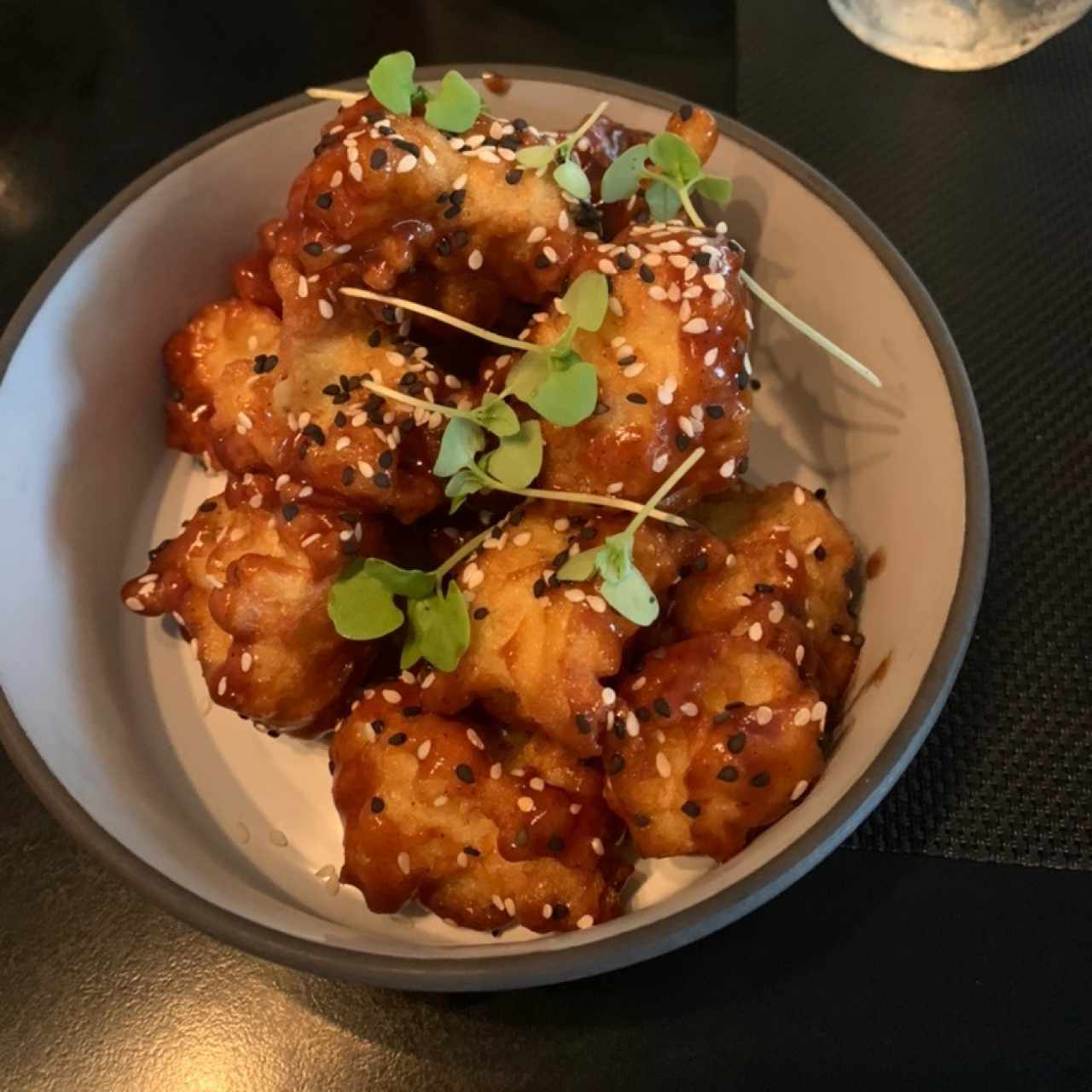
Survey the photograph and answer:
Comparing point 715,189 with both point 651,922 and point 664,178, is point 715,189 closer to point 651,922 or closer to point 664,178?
point 664,178

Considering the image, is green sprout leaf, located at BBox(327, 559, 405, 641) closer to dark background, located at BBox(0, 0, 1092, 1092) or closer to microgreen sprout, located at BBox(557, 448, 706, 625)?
microgreen sprout, located at BBox(557, 448, 706, 625)

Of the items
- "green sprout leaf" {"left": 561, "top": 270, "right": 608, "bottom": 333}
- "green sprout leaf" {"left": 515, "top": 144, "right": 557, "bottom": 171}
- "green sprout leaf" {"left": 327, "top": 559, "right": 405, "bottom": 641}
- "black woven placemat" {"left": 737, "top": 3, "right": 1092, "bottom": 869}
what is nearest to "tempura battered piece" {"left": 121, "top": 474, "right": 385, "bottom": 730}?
"green sprout leaf" {"left": 327, "top": 559, "right": 405, "bottom": 641}

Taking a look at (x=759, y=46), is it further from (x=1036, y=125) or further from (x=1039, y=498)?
(x=1039, y=498)

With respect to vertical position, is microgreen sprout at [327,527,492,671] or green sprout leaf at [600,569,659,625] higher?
green sprout leaf at [600,569,659,625]

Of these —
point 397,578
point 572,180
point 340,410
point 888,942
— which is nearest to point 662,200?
point 572,180

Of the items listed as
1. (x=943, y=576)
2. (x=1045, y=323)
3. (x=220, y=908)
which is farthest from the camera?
(x=1045, y=323)

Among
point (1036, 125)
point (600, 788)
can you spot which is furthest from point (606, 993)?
point (1036, 125)
